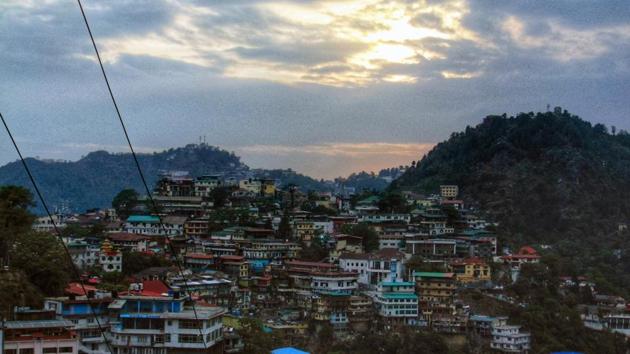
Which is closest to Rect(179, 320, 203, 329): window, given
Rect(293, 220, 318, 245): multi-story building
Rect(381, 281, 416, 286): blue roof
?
Rect(381, 281, 416, 286): blue roof

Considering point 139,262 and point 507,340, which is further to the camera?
point 139,262

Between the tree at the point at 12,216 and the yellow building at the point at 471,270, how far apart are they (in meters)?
11.9

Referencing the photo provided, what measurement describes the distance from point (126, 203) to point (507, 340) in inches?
602

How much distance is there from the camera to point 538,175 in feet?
107

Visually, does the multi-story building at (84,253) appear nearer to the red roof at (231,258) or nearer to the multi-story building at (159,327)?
the red roof at (231,258)

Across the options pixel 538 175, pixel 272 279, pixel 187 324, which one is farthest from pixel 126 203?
pixel 538 175

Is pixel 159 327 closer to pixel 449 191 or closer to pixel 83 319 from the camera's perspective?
pixel 83 319

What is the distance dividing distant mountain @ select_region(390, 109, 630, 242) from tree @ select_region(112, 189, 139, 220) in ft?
44.1

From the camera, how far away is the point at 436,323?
57.4 ft

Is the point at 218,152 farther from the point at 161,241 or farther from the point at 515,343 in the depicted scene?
the point at 515,343

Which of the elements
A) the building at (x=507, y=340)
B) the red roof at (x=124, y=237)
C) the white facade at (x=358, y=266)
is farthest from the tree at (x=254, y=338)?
the red roof at (x=124, y=237)

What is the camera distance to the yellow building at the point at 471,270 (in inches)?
798

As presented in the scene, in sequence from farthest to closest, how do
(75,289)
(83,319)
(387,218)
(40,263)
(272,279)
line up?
1. (387,218)
2. (272,279)
3. (75,289)
4. (40,263)
5. (83,319)

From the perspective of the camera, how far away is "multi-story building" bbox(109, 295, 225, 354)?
11.6 meters
